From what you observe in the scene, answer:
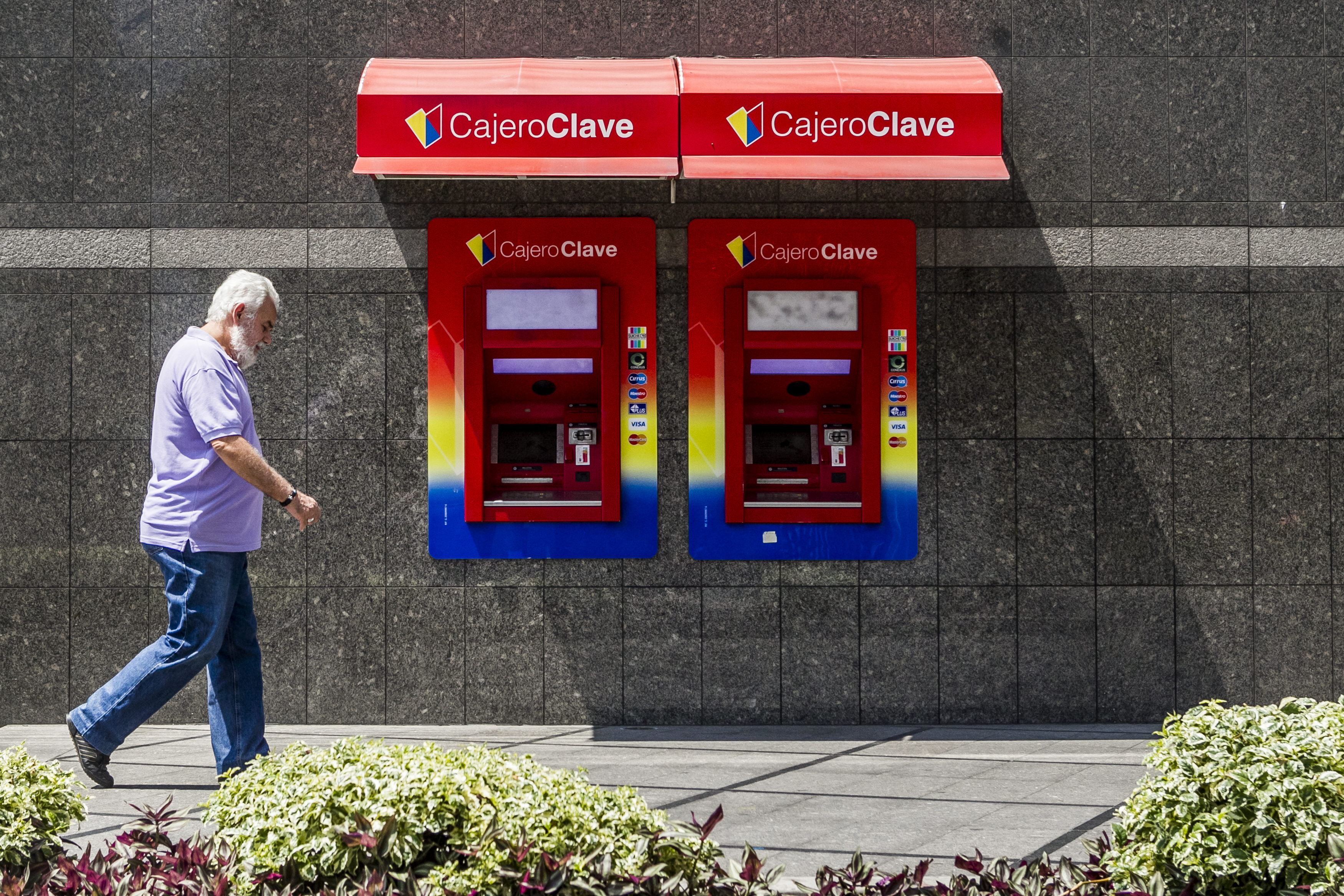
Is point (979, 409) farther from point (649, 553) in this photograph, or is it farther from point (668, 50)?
point (668, 50)

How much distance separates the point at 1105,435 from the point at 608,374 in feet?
8.73

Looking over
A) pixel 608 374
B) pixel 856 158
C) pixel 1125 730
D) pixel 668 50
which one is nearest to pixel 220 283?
pixel 608 374

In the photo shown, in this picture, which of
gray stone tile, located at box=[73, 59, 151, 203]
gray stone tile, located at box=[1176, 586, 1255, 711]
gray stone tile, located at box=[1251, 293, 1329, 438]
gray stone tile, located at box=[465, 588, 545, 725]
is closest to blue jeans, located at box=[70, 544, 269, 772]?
gray stone tile, located at box=[465, 588, 545, 725]

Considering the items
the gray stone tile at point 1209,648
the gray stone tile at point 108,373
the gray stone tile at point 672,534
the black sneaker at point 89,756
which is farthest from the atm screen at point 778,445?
the black sneaker at point 89,756

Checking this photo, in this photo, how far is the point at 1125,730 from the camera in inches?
250

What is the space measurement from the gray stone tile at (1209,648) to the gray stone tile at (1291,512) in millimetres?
282

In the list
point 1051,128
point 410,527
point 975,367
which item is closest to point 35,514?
point 410,527

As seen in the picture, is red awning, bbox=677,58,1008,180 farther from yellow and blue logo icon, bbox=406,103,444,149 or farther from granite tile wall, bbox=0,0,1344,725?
yellow and blue logo icon, bbox=406,103,444,149

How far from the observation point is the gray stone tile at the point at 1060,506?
6559mm

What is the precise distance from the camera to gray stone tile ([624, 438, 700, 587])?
21.5 ft

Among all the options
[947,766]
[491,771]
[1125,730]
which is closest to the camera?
[491,771]

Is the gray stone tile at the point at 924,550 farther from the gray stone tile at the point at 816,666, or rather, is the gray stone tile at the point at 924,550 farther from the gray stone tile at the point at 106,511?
the gray stone tile at the point at 106,511

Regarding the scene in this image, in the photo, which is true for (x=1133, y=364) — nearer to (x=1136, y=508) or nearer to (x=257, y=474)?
(x=1136, y=508)

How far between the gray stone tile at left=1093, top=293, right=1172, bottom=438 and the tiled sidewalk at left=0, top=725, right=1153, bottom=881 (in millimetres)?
1607
